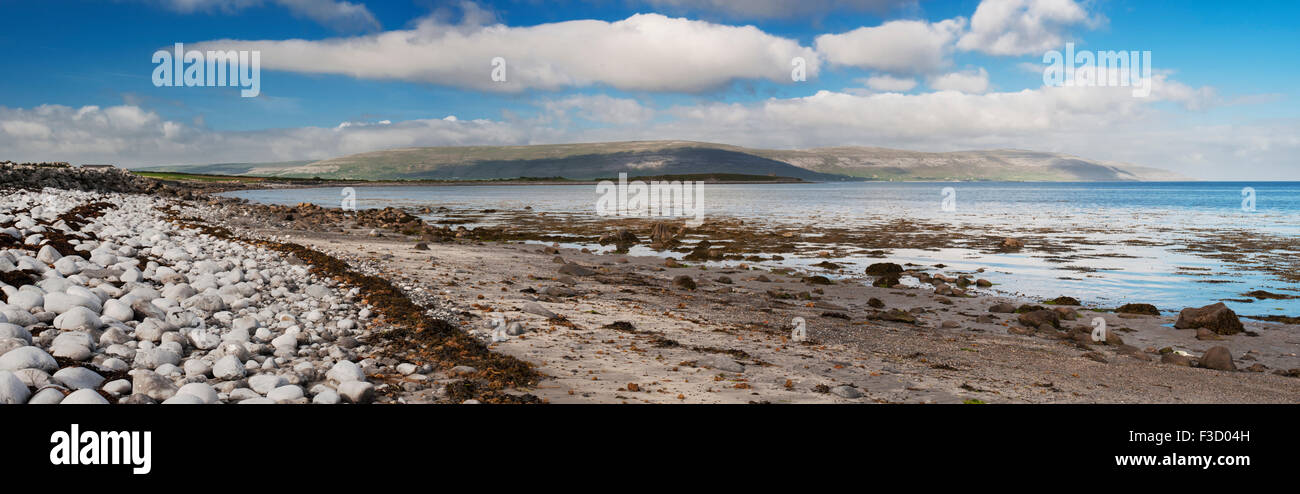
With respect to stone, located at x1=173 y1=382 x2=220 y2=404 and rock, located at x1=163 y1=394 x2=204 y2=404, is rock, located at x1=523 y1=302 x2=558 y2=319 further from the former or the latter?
rock, located at x1=163 y1=394 x2=204 y2=404

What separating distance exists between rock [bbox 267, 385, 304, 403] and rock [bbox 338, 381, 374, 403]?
0.30 m

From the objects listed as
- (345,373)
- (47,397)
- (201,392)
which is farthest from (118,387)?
(345,373)

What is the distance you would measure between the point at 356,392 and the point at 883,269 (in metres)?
16.0

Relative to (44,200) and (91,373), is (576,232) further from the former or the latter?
(91,373)

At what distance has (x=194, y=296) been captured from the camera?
8.36 m

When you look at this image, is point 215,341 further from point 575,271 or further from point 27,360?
point 575,271

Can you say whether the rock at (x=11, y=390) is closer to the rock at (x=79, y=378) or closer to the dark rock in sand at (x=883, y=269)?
the rock at (x=79, y=378)

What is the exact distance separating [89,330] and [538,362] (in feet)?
14.1

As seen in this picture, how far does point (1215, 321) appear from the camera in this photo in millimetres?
11469

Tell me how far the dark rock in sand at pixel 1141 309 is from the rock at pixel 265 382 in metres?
14.8

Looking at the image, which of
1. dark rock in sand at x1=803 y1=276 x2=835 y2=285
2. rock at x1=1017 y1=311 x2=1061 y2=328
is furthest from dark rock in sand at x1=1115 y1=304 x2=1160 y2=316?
dark rock in sand at x1=803 y1=276 x2=835 y2=285

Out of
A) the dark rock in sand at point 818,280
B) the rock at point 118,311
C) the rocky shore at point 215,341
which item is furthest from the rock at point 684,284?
the rock at point 118,311

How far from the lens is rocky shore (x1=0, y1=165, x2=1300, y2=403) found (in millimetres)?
5828
